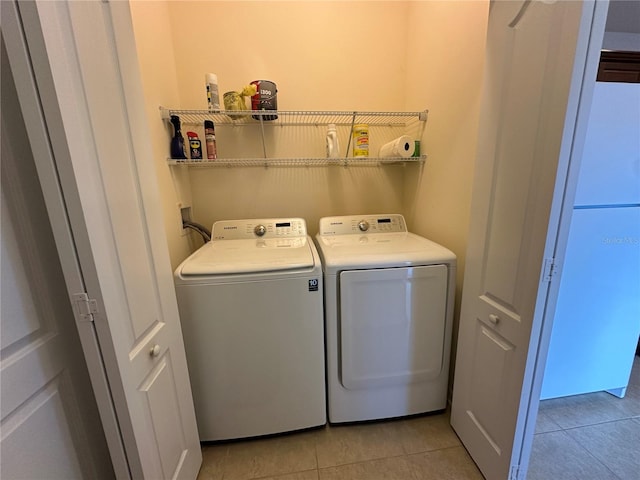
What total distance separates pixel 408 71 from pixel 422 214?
1.05m

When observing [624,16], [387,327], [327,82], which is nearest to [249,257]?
[387,327]

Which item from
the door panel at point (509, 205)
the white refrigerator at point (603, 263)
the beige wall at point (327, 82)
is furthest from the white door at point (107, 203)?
the white refrigerator at point (603, 263)

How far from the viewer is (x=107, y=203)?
29.3 inches

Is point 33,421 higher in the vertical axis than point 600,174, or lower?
lower

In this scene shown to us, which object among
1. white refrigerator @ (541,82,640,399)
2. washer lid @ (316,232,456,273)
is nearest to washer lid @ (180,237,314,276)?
washer lid @ (316,232,456,273)

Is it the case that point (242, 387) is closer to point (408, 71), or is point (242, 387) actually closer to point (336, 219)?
point (336, 219)

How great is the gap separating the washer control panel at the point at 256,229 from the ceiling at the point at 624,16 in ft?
9.12

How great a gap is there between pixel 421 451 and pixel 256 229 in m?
1.56

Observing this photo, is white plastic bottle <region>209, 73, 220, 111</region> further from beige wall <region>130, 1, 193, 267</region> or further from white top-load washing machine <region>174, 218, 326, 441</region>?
white top-load washing machine <region>174, 218, 326, 441</region>

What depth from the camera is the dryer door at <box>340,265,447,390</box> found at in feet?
4.42

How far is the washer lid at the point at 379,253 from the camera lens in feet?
4.36

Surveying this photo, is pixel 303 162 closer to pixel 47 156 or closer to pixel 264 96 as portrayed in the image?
pixel 264 96

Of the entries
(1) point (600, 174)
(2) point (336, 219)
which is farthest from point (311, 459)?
(1) point (600, 174)

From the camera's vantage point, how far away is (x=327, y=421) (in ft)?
5.16
